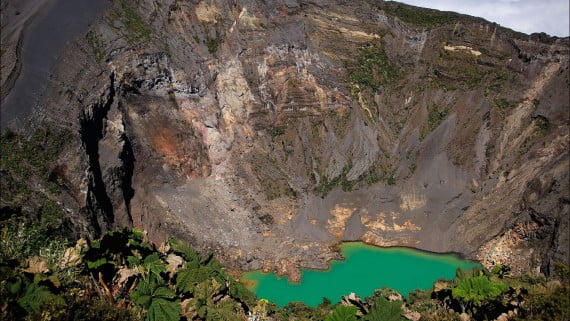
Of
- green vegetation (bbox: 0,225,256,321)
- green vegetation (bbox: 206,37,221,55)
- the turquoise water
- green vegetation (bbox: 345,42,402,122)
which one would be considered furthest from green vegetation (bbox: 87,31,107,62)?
green vegetation (bbox: 345,42,402,122)

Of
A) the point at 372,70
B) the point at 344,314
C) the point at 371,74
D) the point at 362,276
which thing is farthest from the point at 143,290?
the point at 372,70

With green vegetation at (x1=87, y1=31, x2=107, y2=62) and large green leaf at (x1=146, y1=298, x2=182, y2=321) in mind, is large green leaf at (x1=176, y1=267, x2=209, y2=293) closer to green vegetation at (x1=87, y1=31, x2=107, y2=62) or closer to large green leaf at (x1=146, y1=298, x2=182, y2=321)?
large green leaf at (x1=146, y1=298, x2=182, y2=321)

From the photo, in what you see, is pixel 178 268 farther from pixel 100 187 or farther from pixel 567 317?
pixel 100 187

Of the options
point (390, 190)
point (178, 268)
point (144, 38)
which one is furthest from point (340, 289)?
point (144, 38)

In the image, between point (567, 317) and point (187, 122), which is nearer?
point (567, 317)

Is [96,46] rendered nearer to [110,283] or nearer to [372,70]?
[372,70]

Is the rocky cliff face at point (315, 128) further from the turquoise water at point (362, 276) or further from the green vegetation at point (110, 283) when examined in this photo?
the green vegetation at point (110, 283)
